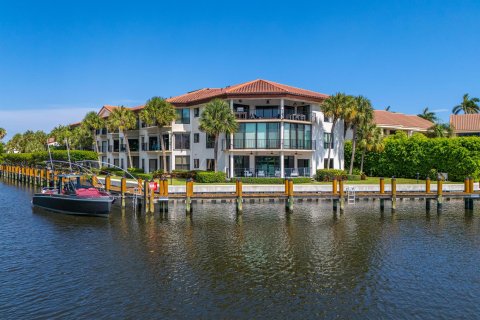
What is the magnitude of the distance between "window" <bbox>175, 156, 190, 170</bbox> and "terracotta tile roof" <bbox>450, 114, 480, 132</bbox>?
44.8 m

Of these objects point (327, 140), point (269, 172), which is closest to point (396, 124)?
point (327, 140)

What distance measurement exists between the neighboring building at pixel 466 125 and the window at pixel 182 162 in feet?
147

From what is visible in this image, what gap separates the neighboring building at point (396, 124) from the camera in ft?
221

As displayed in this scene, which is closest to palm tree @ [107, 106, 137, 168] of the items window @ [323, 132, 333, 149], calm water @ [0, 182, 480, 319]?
window @ [323, 132, 333, 149]

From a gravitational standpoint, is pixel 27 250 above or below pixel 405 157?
below

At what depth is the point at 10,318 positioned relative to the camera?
47.3ft

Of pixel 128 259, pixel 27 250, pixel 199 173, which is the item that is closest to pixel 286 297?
pixel 128 259

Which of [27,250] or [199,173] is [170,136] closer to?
[199,173]

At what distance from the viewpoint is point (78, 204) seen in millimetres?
33594

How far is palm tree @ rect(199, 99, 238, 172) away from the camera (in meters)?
49.0

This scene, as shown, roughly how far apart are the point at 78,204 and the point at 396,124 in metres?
54.3

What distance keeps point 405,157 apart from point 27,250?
47.3m

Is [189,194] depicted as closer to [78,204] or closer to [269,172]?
[78,204]

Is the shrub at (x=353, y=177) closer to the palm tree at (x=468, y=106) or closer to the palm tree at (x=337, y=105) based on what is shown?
the palm tree at (x=337, y=105)
